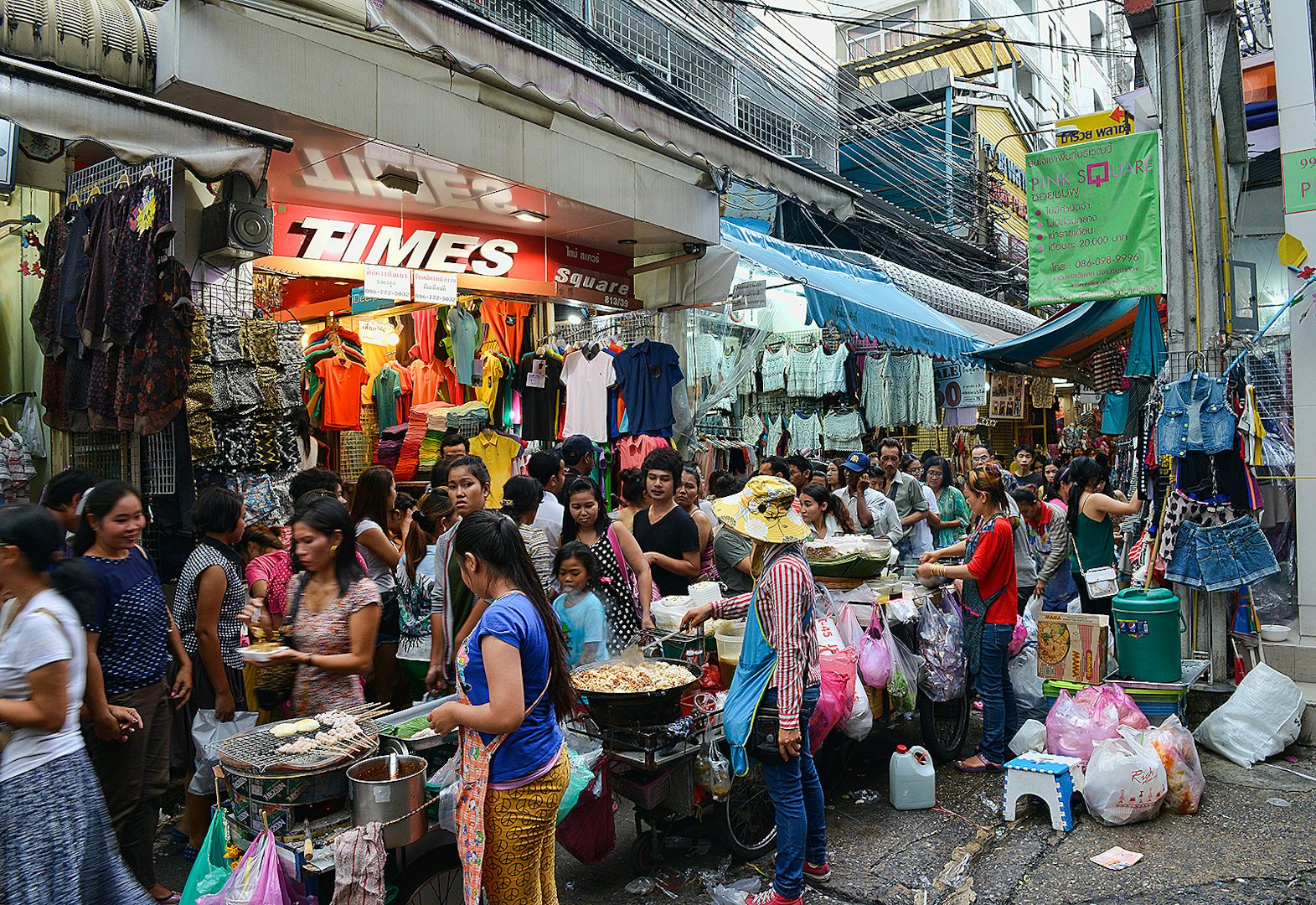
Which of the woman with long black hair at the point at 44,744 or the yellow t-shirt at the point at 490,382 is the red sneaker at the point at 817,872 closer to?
the woman with long black hair at the point at 44,744

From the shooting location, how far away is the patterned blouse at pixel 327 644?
3.90 meters

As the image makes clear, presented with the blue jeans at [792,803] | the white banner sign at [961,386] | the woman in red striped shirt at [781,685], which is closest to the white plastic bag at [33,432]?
the woman in red striped shirt at [781,685]

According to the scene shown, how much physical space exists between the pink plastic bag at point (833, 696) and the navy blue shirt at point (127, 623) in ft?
10.5

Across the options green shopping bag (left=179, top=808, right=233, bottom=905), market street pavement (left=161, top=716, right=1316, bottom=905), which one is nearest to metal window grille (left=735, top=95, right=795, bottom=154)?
market street pavement (left=161, top=716, right=1316, bottom=905)

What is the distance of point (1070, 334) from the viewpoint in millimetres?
10711

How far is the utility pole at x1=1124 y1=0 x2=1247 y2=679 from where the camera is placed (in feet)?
23.4

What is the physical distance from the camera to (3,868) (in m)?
2.88

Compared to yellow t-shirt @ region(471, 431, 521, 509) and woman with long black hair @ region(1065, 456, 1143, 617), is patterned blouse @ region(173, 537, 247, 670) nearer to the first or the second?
yellow t-shirt @ region(471, 431, 521, 509)

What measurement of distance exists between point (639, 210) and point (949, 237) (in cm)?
1192

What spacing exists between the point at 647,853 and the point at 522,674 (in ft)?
6.83

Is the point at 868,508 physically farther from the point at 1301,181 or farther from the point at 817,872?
the point at 817,872

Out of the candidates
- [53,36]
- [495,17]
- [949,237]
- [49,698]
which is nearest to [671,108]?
[495,17]

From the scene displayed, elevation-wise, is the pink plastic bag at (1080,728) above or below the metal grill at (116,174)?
below

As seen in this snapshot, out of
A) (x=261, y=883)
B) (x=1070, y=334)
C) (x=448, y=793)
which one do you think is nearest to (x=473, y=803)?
(x=448, y=793)
